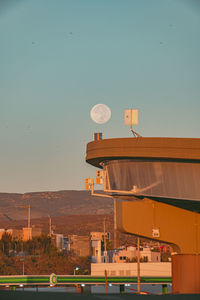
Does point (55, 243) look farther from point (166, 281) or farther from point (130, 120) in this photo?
point (130, 120)

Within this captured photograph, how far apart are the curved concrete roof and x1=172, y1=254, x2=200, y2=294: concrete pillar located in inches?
318

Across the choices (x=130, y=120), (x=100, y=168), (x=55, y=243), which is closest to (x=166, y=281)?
(x=100, y=168)

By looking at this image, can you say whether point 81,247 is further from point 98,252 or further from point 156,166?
point 156,166

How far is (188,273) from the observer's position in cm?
4703

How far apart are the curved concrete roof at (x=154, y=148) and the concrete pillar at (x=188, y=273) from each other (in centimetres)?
809

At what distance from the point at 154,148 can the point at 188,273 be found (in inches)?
400

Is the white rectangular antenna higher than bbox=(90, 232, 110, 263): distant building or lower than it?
higher

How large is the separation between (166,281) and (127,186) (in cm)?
5169

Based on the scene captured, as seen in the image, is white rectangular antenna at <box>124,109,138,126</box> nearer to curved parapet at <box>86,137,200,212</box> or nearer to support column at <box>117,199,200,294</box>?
curved parapet at <box>86,137,200,212</box>

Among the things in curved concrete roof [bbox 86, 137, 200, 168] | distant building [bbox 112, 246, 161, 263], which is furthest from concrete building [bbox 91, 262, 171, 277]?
curved concrete roof [bbox 86, 137, 200, 168]

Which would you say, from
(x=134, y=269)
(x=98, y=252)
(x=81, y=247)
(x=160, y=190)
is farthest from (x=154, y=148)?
(x=81, y=247)

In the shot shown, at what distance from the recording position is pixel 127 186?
46094mm

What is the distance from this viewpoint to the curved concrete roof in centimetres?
4360

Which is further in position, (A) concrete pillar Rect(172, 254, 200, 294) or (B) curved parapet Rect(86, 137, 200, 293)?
(A) concrete pillar Rect(172, 254, 200, 294)
